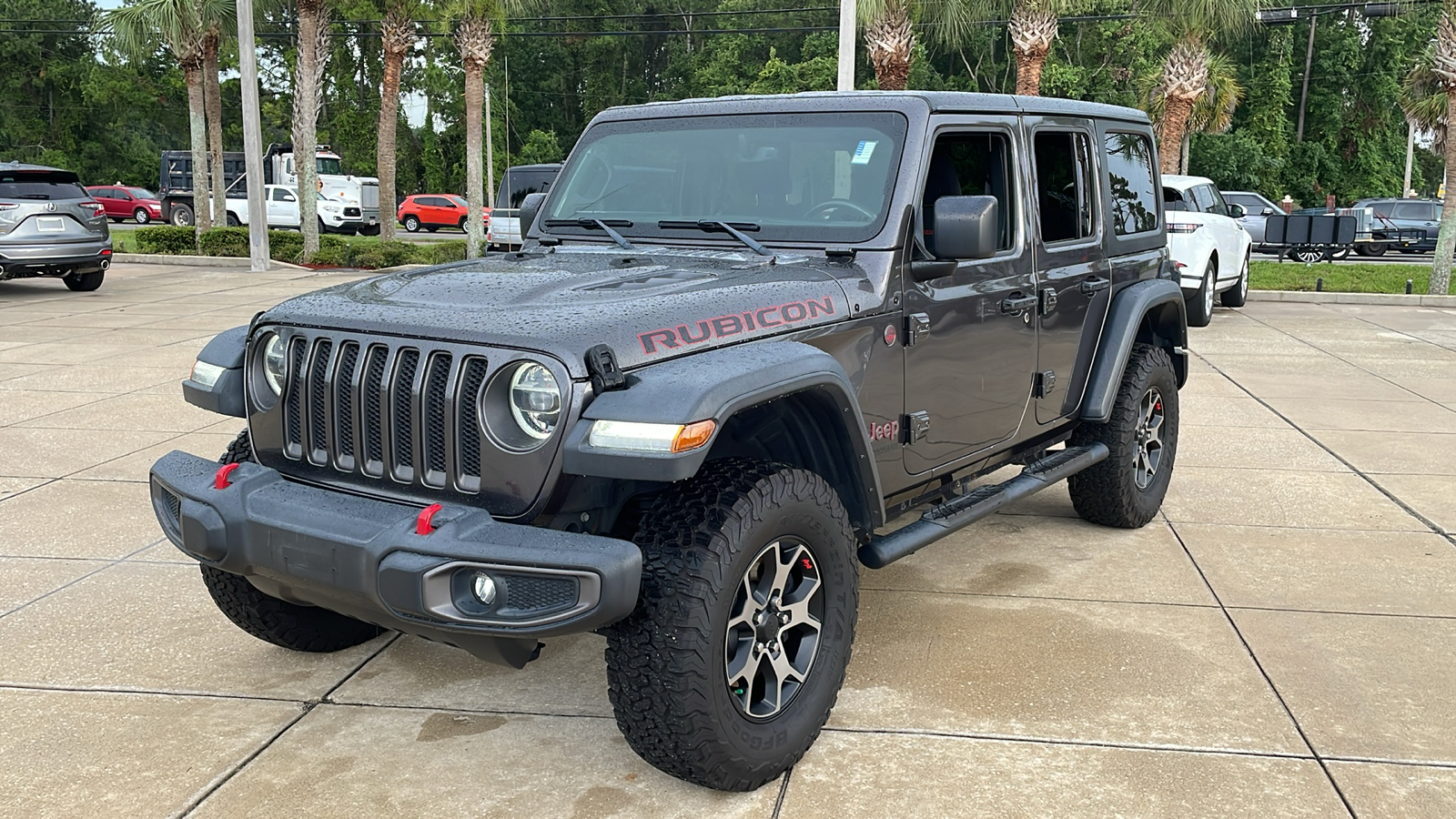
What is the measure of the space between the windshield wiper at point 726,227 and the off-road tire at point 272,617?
63.4 inches

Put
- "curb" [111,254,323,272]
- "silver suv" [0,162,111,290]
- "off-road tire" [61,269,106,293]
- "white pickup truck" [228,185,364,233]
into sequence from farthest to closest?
"white pickup truck" [228,185,364,233]
"curb" [111,254,323,272]
"off-road tire" [61,269,106,293]
"silver suv" [0,162,111,290]

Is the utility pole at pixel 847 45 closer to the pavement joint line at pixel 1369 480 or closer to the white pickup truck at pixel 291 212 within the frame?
the pavement joint line at pixel 1369 480

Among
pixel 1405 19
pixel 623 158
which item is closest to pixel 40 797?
pixel 623 158

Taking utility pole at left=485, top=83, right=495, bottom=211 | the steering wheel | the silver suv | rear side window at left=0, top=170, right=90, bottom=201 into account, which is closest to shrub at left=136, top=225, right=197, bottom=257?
the silver suv

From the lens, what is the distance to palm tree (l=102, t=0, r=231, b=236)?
2552 centimetres

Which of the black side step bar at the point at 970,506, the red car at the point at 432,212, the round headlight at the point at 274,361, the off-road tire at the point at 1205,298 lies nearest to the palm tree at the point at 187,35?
the red car at the point at 432,212

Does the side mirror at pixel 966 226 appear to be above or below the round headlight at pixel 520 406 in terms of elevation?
above

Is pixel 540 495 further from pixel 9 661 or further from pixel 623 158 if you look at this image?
pixel 9 661

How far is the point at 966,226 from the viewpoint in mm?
3938

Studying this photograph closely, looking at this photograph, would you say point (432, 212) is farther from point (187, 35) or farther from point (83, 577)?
point (83, 577)

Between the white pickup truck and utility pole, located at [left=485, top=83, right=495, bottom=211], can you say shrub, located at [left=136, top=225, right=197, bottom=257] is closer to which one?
the white pickup truck

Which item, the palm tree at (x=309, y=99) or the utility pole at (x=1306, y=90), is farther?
the utility pole at (x=1306, y=90)

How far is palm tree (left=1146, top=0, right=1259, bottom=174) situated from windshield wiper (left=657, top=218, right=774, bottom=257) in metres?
17.2

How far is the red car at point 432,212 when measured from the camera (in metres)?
42.0
